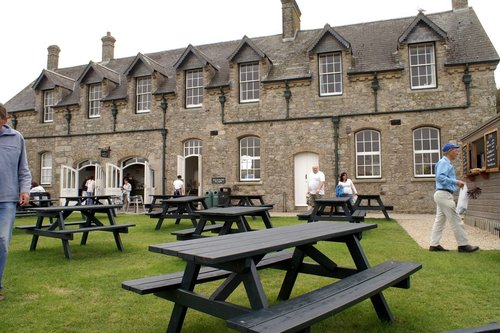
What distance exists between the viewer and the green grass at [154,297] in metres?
3.42

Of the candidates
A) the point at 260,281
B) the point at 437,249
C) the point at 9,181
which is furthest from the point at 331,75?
the point at 260,281

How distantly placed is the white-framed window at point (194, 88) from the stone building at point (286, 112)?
0.05m

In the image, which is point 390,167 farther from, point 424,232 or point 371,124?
point 424,232

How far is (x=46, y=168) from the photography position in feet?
70.1

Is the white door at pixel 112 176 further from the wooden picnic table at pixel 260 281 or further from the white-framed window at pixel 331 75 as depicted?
the wooden picnic table at pixel 260 281

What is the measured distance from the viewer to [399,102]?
15.5 metres

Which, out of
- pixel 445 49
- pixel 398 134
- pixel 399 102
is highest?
pixel 445 49

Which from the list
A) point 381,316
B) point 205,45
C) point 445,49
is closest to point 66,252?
point 381,316

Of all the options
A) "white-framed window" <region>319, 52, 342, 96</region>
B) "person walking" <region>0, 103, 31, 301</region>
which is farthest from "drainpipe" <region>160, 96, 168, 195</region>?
"person walking" <region>0, 103, 31, 301</region>

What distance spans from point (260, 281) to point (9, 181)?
123 inches

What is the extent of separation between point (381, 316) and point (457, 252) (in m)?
3.95

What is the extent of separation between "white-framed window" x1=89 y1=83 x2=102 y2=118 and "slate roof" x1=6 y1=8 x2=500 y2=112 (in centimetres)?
72

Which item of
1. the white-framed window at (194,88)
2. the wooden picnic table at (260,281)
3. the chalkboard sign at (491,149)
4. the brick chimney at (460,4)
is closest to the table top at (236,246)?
the wooden picnic table at (260,281)

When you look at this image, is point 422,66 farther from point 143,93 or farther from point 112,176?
point 112,176
